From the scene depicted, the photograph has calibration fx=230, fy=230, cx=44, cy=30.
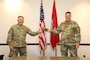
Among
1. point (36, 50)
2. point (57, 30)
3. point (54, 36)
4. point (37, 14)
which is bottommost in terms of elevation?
point (36, 50)

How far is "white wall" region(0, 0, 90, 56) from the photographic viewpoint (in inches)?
261

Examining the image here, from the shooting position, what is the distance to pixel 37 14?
664 cm

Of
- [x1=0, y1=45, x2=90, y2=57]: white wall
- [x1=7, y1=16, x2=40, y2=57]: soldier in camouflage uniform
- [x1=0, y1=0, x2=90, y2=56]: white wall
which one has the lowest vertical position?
[x1=0, y1=45, x2=90, y2=57]: white wall

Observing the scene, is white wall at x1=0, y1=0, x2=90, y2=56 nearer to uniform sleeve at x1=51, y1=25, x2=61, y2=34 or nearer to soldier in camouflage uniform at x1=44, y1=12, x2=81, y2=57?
uniform sleeve at x1=51, y1=25, x2=61, y2=34

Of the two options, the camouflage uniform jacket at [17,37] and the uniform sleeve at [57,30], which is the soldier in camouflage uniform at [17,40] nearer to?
the camouflage uniform jacket at [17,37]

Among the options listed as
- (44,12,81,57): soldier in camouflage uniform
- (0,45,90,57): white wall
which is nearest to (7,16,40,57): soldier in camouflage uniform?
(0,45,90,57): white wall

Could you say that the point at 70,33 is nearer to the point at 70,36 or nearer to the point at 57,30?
the point at 70,36

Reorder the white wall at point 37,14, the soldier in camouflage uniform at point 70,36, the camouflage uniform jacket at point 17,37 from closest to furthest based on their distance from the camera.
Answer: the soldier in camouflage uniform at point 70,36, the camouflage uniform jacket at point 17,37, the white wall at point 37,14

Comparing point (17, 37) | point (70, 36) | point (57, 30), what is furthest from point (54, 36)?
point (17, 37)

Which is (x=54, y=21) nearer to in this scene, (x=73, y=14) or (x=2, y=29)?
(x=73, y=14)

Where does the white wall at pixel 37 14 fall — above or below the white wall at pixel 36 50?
above

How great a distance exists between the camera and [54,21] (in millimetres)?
6410

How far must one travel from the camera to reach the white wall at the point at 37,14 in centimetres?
663

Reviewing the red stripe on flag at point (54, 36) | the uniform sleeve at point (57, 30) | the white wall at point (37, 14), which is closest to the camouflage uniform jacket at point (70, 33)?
the uniform sleeve at point (57, 30)
